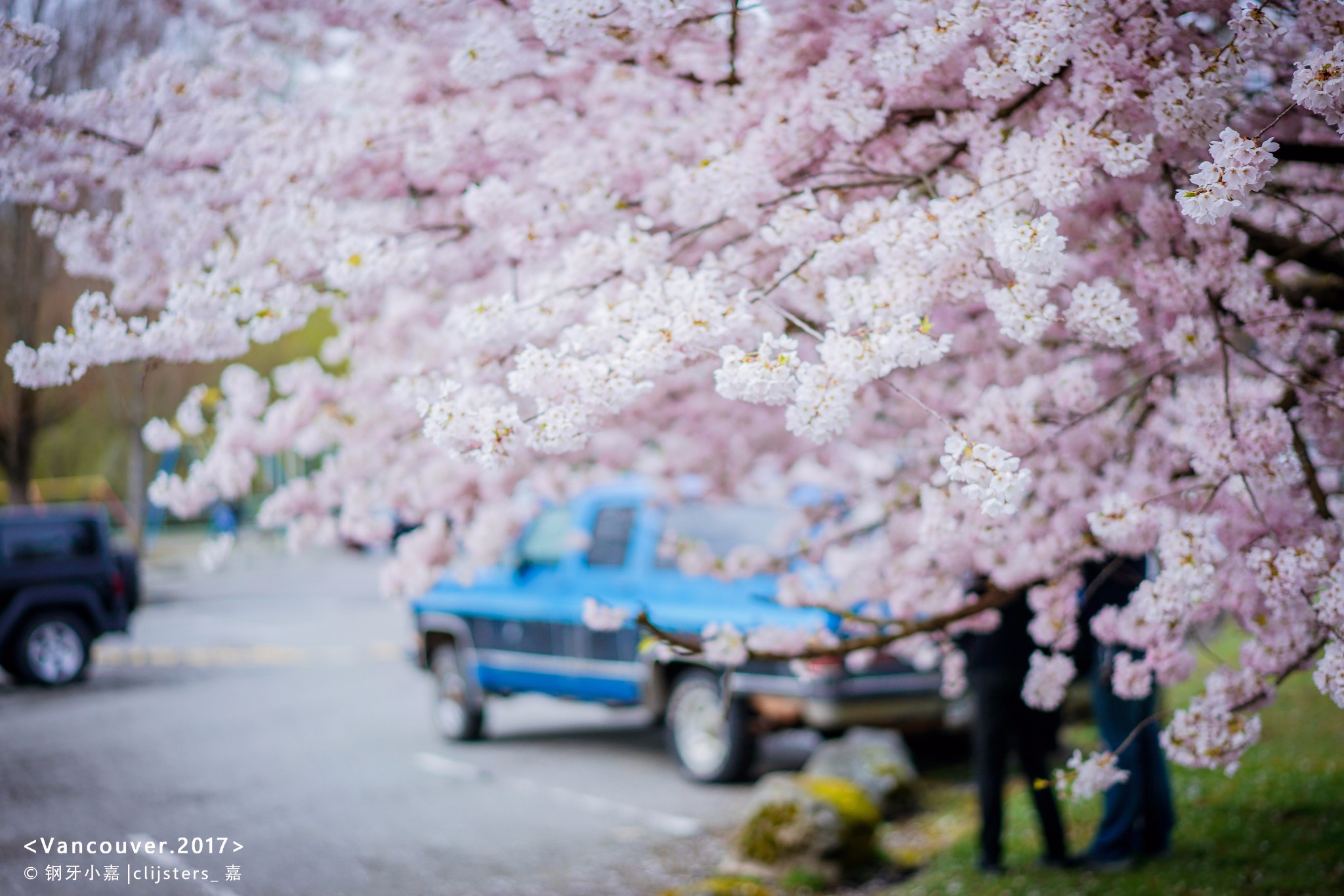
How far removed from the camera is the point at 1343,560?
112 inches

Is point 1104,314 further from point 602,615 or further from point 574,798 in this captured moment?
point 574,798

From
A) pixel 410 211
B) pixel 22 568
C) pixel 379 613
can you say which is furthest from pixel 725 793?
pixel 379 613

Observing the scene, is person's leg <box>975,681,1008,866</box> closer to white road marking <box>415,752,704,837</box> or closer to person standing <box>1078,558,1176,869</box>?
person standing <box>1078,558,1176,869</box>

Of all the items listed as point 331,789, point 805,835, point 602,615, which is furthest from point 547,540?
point 602,615

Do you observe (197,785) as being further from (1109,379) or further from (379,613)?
(379,613)

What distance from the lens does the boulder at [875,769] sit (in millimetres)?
6953

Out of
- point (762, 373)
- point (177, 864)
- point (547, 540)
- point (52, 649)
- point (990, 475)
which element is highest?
point (762, 373)

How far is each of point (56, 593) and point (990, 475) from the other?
39.0 feet

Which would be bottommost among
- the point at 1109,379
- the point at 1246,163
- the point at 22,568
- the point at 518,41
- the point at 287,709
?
the point at 287,709

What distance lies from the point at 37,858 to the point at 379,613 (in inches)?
492

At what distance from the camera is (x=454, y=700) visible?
30.7 feet

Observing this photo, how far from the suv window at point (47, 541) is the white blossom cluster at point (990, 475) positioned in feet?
39.1

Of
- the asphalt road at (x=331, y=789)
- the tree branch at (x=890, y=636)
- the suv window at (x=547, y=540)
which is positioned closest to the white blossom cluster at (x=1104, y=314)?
the tree branch at (x=890, y=636)

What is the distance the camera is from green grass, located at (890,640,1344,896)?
15.0 ft
